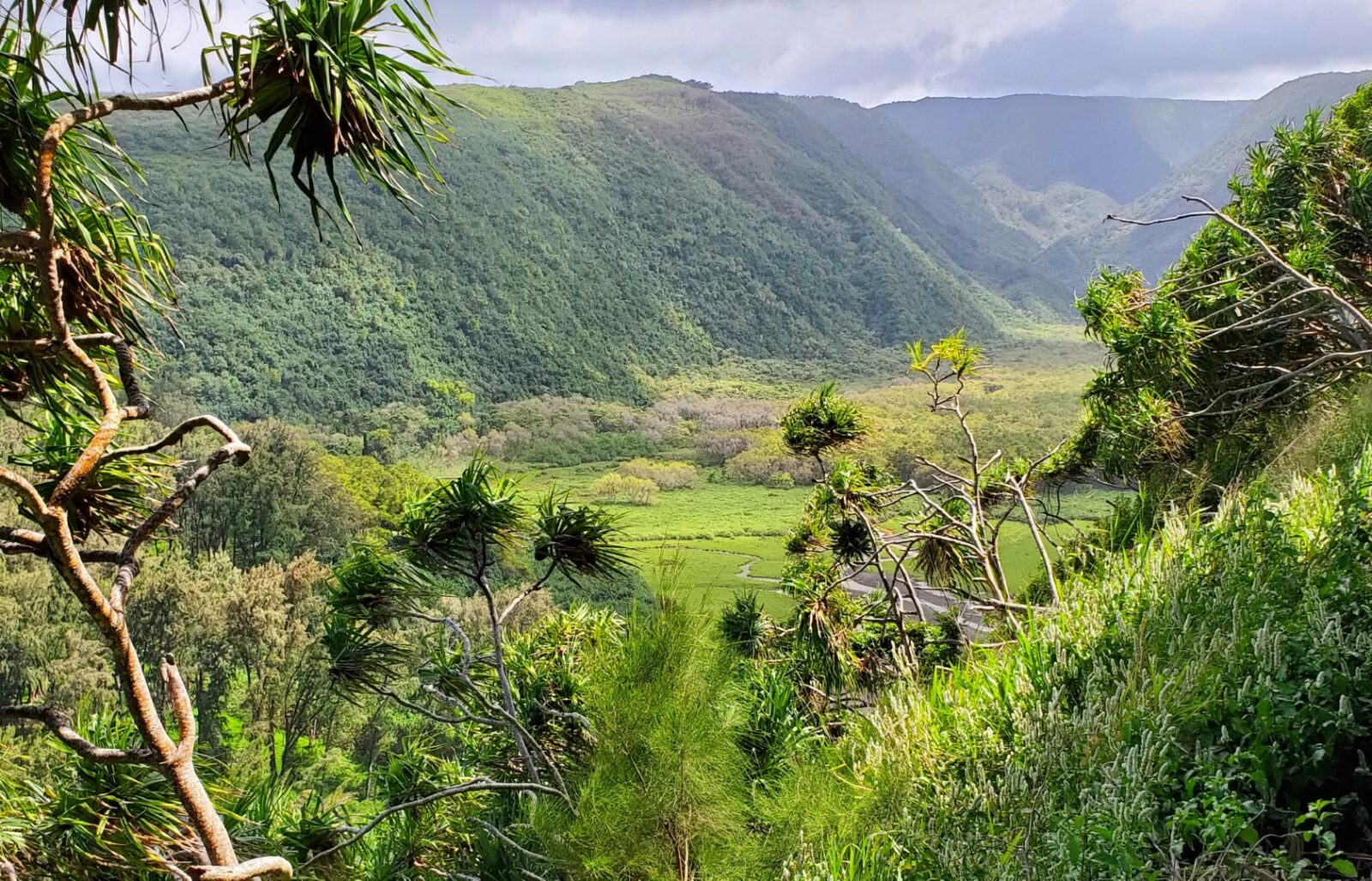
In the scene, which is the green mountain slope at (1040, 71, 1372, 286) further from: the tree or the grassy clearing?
the tree

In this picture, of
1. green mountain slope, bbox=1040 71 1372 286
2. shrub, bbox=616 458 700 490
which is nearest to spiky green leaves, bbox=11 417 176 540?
shrub, bbox=616 458 700 490

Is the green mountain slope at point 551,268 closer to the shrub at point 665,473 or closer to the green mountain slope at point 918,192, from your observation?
the green mountain slope at point 918,192

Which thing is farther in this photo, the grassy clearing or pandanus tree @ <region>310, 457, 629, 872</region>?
the grassy clearing

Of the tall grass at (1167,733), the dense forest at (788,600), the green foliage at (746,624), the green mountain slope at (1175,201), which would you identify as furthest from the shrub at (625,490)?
the green mountain slope at (1175,201)

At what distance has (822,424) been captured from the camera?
5.11 metres

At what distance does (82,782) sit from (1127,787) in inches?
80.7

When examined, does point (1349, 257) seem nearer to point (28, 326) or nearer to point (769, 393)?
point (28, 326)

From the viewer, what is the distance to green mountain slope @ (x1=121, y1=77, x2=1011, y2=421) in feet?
192

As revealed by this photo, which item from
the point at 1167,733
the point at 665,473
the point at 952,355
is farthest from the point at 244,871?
the point at 665,473

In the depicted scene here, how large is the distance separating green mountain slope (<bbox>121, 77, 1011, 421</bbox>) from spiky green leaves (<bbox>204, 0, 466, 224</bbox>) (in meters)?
52.3

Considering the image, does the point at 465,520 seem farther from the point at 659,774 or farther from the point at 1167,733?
the point at 1167,733

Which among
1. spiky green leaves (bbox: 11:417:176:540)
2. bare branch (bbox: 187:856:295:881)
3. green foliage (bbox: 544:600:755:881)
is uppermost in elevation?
spiky green leaves (bbox: 11:417:176:540)

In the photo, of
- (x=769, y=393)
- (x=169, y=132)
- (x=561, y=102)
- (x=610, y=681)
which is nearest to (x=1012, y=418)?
(x=769, y=393)

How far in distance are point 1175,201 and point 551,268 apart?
235 ft
